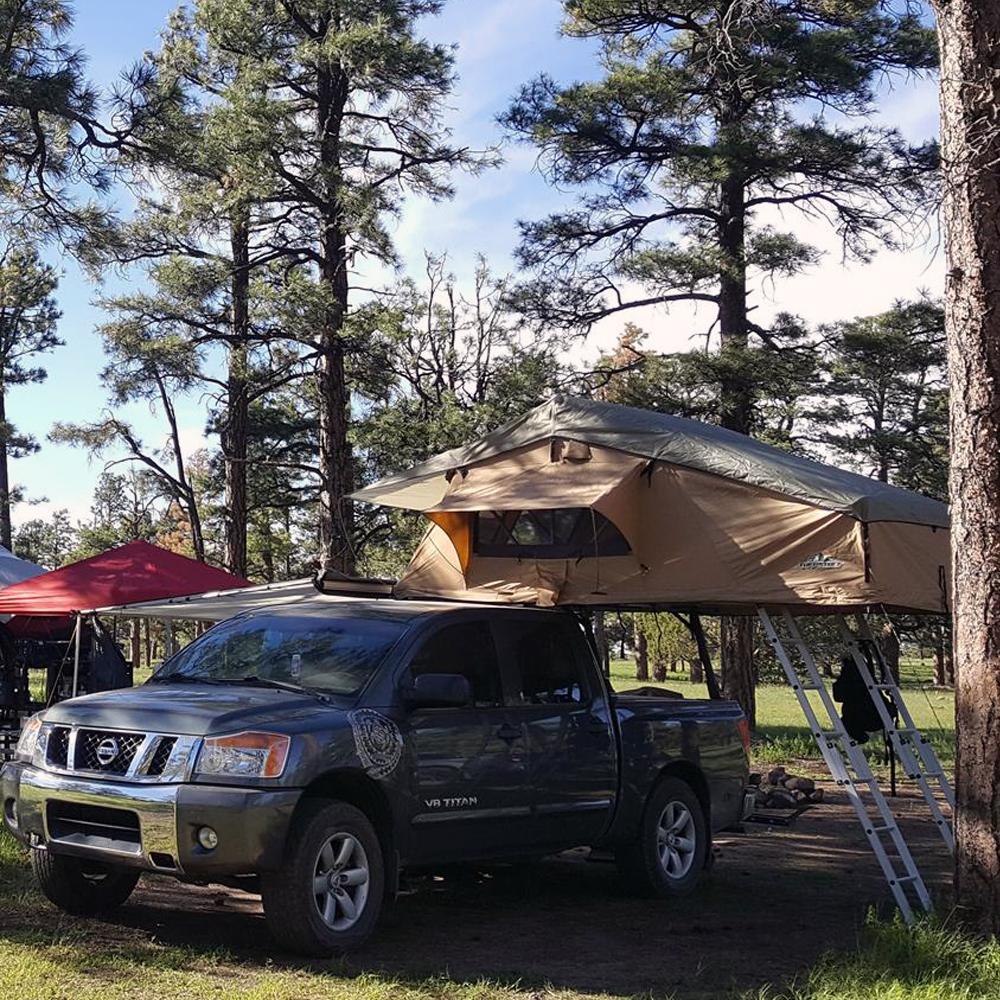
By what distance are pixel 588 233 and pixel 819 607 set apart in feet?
39.5

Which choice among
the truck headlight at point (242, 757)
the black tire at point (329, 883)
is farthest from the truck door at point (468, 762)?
the truck headlight at point (242, 757)

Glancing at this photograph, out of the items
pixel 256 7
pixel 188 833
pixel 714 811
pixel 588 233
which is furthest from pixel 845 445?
pixel 188 833

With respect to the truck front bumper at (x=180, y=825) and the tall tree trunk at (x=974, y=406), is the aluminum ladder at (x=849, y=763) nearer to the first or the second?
the tall tree trunk at (x=974, y=406)

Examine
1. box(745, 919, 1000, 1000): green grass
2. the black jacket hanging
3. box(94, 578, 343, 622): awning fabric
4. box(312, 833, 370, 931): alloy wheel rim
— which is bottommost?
box(745, 919, 1000, 1000): green grass

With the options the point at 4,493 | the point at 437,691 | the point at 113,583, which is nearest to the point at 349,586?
the point at 437,691

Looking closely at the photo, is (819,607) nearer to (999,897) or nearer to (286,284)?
(999,897)

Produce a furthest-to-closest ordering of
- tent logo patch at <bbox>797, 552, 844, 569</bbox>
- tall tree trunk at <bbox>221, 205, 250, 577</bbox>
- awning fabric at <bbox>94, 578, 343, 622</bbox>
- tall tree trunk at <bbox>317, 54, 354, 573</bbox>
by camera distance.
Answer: tall tree trunk at <bbox>221, 205, 250, 577</bbox>
tall tree trunk at <bbox>317, 54, 354, 573</bbox>
awning fabric at <bbox>94, 578, 343, 622</bbox>
tent logo patch at <bbox>797, 552, 844, 569</bbox>

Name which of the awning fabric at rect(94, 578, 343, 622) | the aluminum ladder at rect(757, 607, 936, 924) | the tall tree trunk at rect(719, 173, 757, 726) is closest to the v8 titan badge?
the aluminum ladder at rect(757, 607, 936, 924)

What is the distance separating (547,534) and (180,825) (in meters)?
3.73

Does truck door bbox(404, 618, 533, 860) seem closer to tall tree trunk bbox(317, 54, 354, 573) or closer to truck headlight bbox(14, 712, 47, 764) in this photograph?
truck headlight bbox(14, 712, 47, 764)

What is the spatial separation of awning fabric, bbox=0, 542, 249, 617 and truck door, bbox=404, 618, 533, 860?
20.5 feet

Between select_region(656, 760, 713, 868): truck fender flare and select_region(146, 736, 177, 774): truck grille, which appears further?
select_region(656, 760, 713, 868): truck fender flare

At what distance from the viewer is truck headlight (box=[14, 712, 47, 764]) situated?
→ 276 inches

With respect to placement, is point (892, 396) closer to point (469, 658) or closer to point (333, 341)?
point (333, 341)
